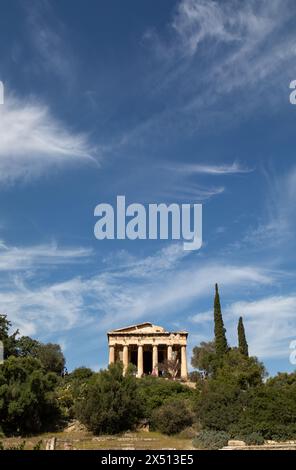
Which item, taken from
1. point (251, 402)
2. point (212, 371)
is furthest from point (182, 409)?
point (212, 371)

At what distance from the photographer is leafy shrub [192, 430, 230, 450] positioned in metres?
31.7

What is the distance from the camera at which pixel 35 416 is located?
119ft

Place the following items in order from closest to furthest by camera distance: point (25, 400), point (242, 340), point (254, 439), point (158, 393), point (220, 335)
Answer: point (254, 439), point (25, 400), point (158, 393), point (220, 335), point (242, 340)

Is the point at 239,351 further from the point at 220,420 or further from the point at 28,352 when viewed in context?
the point at 28,352

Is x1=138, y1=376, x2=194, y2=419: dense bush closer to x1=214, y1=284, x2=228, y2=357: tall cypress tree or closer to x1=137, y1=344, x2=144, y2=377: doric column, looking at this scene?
x1=214, y1=284, x2=228, y2=357: tall cypress tree

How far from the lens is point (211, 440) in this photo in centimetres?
3231

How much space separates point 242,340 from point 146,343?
1393 centimetres

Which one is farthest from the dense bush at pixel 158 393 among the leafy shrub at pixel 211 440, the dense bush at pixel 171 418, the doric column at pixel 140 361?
the doric column at pixel 140 361

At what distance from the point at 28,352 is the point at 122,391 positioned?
30.1 meters

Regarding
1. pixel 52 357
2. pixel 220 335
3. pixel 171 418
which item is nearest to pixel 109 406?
pixel 171 418

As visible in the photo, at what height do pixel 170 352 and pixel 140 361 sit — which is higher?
pixel 170 352

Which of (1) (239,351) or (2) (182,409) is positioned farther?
(1) (239,351)

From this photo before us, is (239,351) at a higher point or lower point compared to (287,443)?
higher

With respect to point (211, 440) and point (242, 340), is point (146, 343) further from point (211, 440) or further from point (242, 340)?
point (211, 440)
